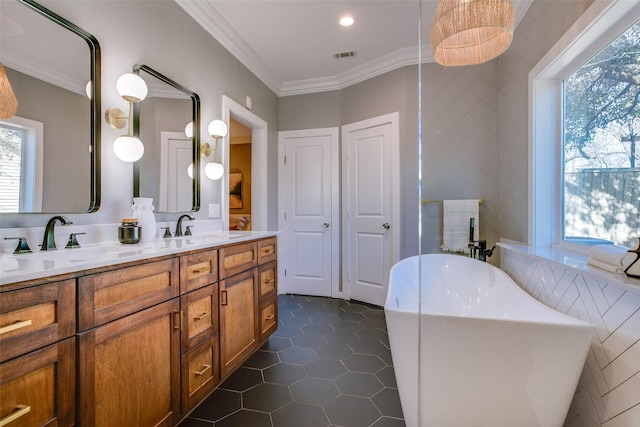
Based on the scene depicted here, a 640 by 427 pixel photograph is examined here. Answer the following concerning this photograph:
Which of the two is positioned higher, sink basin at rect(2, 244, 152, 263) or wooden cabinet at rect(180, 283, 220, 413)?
sink basin at rect(2, 244, 152, 263)

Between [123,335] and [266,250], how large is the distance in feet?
3.79

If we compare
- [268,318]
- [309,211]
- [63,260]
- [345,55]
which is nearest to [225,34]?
[345,55]

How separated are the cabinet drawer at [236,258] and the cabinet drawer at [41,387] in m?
0.79

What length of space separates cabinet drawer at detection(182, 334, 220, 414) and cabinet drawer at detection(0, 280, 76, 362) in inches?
24.0

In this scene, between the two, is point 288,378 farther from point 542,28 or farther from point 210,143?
point 542,28

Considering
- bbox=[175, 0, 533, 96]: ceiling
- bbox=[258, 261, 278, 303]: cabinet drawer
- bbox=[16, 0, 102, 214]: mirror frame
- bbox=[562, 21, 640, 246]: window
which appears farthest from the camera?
bbox=[175, 0, 533, 96]: ceiling

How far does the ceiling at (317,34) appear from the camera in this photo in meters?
2.15

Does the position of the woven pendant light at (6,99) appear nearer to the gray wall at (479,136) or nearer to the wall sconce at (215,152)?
the wall sconce at (215,152)

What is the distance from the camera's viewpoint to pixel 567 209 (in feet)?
5.43

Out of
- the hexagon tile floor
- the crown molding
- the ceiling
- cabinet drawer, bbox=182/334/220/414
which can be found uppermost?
the ceiling

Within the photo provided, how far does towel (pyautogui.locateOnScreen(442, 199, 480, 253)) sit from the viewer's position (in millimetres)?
2314

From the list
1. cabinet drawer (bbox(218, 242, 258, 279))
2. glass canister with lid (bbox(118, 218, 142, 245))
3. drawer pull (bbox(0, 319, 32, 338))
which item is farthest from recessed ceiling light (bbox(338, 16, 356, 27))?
drawer pull (bbox(0, 319, 32, 338))

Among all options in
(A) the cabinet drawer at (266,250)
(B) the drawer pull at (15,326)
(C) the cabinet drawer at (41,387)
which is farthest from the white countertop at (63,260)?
(A) the cabinet drawer at (266,250)

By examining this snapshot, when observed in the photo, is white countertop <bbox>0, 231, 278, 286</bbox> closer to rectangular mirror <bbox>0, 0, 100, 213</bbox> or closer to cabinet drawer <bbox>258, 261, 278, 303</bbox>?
rectangular mirror <bbox>0, 0, 100, 213</bbox>
